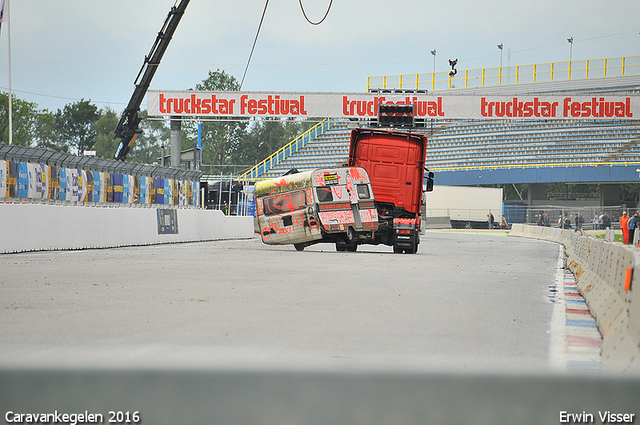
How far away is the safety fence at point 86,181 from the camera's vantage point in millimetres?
20141

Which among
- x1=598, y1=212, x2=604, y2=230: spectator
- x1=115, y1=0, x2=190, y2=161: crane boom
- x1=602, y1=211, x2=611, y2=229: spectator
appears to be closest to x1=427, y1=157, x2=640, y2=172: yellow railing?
x1=598, y1=212, x2=604, y2=230: spectator

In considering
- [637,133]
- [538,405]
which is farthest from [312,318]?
[637,133]

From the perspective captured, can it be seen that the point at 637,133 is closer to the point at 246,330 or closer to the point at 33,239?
the point at 33,239

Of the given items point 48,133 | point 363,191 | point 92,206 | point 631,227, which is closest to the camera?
point 363,191

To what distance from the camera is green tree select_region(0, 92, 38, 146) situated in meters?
79.2

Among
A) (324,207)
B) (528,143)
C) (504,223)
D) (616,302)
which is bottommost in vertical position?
(504,223)

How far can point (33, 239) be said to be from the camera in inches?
675

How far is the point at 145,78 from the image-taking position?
39.4 m

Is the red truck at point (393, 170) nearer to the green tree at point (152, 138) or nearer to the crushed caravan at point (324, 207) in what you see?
the crushed caravan at point (324, 207)

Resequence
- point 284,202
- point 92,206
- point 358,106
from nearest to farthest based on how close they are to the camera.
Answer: point 284,202, point 92,206, point 358,106

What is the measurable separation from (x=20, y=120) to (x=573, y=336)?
86802mm

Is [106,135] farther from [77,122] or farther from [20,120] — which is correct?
[20,120]

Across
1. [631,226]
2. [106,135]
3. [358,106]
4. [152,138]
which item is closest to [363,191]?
[358,106]

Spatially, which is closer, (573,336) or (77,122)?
(573,336)
